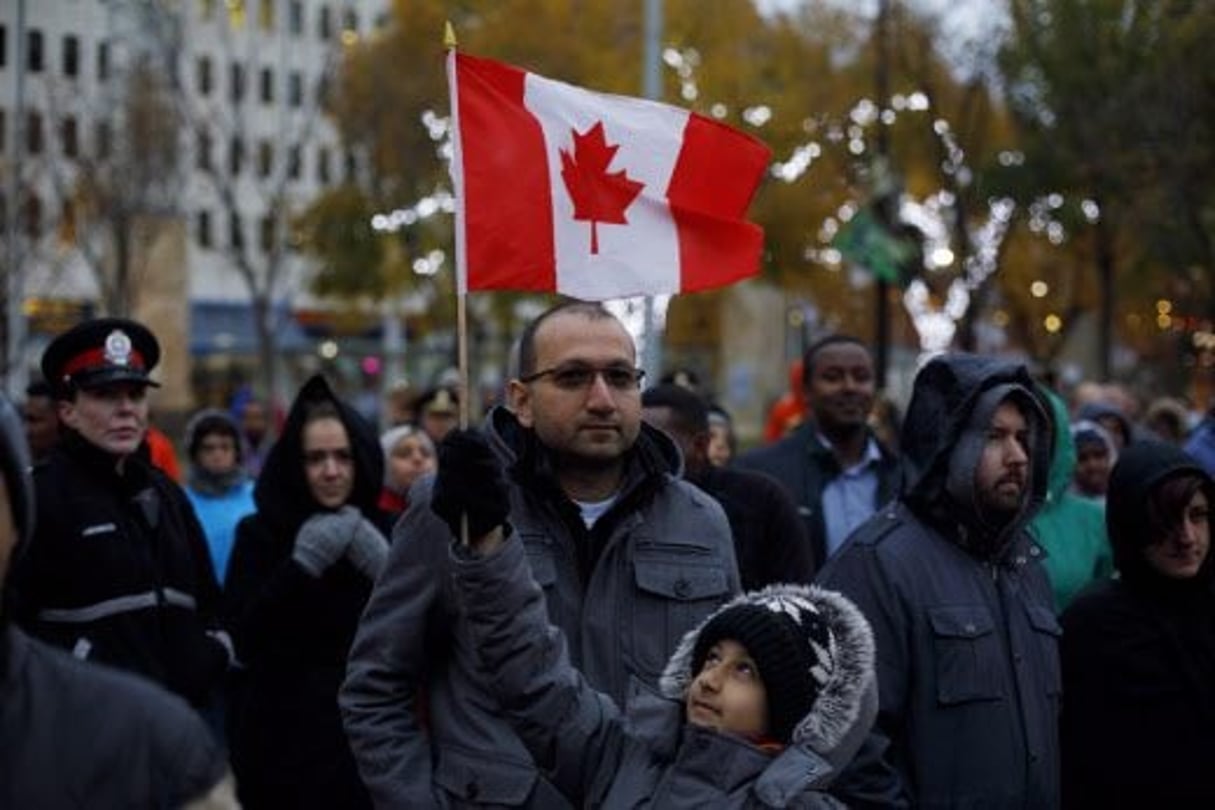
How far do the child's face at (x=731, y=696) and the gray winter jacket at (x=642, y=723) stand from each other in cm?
4

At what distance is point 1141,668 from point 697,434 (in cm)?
235

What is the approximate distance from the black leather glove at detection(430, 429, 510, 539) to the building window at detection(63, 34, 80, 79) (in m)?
32.0

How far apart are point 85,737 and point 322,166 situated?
6150 centimetres

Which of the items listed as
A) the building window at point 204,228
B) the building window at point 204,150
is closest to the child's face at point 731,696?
the building window at point 204,150

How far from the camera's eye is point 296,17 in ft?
188

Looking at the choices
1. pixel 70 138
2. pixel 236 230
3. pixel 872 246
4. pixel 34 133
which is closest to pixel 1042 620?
pixel 872 246

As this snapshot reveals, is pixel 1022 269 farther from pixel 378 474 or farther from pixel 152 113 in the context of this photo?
pixel 378 474

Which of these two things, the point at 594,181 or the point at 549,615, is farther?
the point at 594,181

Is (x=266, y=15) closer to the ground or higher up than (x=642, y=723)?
higher up

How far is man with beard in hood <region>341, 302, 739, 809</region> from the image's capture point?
4.55 metres

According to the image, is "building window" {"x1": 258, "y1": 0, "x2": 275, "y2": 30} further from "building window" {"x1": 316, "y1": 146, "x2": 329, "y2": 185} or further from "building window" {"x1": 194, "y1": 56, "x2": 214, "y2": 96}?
"building window" {"x1": 194, "y1": 56, "x2": 214, "y2": 96}

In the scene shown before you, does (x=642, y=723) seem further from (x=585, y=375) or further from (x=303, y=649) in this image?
(x=303, y=649)

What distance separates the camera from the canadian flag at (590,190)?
201 inches

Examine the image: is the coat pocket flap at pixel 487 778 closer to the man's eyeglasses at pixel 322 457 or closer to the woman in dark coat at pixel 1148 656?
the woman in dark coat at pixel 1148 656
